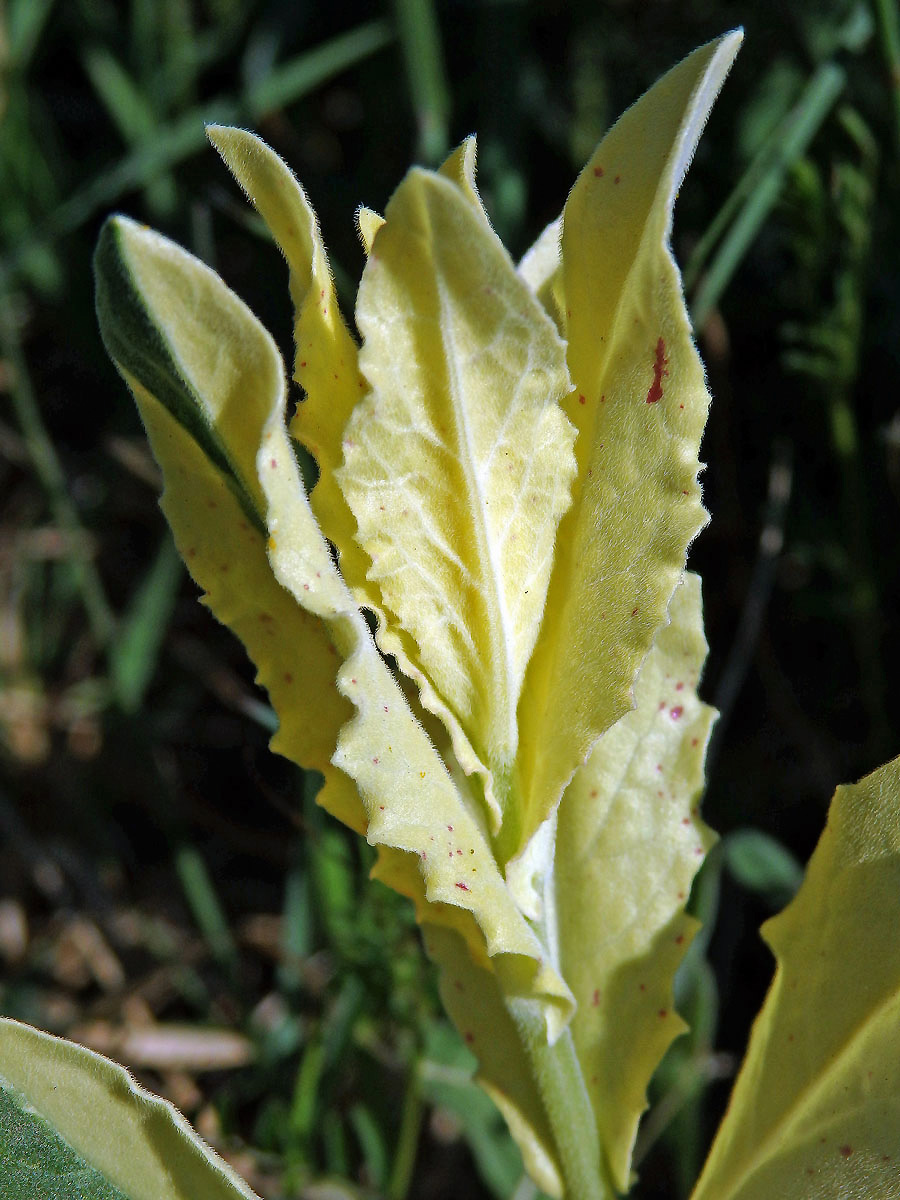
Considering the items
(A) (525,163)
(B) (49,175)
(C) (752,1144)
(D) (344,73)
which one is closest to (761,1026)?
(C) (752,1144)

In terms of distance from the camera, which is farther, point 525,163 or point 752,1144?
point 525,163

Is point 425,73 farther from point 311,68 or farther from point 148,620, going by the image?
point 148,620

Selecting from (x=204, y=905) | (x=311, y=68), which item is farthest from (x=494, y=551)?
(x=311, y=68)

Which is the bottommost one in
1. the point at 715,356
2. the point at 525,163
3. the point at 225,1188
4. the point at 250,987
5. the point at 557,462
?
the point at 250,987

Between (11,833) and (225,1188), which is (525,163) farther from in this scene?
(225,1188)

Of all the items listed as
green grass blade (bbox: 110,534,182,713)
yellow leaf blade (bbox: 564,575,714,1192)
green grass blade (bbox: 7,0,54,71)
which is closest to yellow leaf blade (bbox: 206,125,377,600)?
yellow leaf blade (bbox: 564,575,714,1192)

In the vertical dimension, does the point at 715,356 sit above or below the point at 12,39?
below
